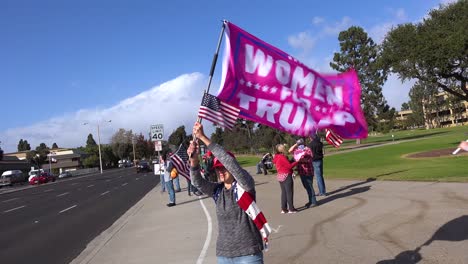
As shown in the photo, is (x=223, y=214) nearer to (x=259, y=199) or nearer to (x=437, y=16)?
(x=259, y=199)

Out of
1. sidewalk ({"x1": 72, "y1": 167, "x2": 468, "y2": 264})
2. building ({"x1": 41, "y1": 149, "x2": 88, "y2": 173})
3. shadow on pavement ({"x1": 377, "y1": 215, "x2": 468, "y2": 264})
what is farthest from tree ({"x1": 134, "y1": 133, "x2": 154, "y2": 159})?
shadow on pavement ({"x1": 377, "y1": 215, "x2": 468, "y2": 264})

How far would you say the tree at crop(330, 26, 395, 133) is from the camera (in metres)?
63.6

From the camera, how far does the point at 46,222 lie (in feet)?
52.0

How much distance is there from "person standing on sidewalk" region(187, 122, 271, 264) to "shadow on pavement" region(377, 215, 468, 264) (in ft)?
9.67

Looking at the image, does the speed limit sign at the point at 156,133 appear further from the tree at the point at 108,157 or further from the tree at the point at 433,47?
the tree at the point at 108,157

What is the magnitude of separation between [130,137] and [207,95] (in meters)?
145

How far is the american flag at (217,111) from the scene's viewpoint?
5094mm

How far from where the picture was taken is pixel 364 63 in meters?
65.9

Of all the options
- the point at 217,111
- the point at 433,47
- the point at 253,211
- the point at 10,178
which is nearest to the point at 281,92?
the point at 217,111

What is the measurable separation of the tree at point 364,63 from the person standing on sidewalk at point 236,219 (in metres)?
55.2

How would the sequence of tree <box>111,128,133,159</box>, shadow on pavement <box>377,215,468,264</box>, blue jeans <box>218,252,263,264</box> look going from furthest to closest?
1. tree <box>111,128,133,159</box>
2. shadow on pavement <box>377,215,468,264</box>
3. blue jeans <box>218,252,263,264</box>

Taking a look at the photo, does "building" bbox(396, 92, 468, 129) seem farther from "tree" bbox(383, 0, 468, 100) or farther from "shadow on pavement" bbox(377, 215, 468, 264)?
"shadow on pavement" bbox(377, 215, 468, 264)

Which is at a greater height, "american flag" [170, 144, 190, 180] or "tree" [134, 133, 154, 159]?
"tree" [134, 133, 154, 159]

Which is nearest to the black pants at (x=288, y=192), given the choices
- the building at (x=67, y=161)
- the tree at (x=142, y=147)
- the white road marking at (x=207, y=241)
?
the white road marking at (x=207, y=241)
